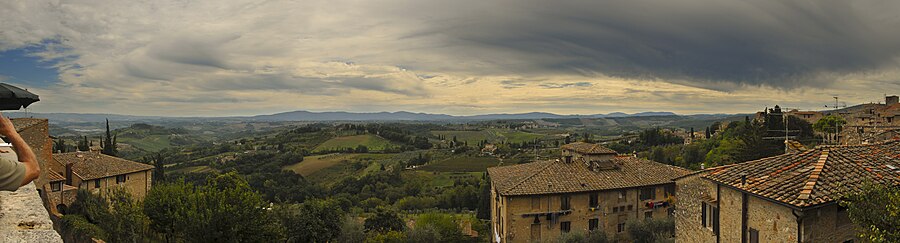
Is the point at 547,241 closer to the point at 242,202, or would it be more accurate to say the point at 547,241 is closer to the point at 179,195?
the point at 242,202

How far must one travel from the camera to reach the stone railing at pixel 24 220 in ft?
13.7

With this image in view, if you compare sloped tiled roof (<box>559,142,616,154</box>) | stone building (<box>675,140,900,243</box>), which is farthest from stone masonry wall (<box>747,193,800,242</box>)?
sloped tiled roof (<box>559,142,616,154</box>)

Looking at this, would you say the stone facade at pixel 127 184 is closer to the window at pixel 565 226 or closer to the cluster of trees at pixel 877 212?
the window at pixel 565 226

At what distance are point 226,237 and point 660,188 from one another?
29.4 m

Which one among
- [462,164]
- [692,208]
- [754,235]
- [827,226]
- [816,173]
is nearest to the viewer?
[827,226]

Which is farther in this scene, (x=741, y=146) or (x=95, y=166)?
(x=741, y=146)

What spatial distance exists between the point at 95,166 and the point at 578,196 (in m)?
35.1

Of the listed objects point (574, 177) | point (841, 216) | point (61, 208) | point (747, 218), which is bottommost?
point (61, 208)

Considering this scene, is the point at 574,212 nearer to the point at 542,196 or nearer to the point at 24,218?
the point at 542,196

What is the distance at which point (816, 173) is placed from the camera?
1052cm

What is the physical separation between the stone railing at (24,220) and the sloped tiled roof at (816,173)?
12.4m

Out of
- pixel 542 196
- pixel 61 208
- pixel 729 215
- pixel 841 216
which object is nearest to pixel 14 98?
pixel 841 216

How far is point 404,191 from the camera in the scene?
7000cm

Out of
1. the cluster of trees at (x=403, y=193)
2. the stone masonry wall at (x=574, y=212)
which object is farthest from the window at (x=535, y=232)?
the cluster of trees at (x=403, y=193)
